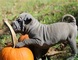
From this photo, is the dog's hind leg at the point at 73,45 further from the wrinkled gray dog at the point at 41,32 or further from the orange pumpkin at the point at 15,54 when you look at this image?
the orange pumpkin at the point at 15,54

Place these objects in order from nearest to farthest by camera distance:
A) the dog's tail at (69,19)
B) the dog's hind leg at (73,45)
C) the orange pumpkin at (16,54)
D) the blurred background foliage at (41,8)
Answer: the orange pumpkin at (16,54), the dog's hind leg at (73,45), the dog's tail at (69,19), the blurred background foliage at (41,8)

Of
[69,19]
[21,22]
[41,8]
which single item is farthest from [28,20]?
[41,8]

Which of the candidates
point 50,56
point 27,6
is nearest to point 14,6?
point 27,6

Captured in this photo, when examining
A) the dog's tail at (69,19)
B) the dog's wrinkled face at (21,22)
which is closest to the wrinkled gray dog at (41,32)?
the dog's wrinkled face at (21,22)

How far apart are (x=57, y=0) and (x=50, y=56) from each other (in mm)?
3411

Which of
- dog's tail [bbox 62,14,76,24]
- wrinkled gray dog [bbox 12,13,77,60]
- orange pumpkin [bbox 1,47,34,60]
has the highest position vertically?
dog's tail [bbox 62,14,76,24]

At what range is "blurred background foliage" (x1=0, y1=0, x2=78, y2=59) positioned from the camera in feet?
21.9

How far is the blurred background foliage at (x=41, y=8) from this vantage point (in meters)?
6.69

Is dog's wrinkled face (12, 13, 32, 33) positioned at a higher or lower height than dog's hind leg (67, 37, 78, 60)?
higher

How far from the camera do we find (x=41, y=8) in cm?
729

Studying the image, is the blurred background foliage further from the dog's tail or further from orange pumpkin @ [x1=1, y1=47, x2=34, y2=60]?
orange pumpkin @ [x1=1, y1=47, x2=34, y2=60]

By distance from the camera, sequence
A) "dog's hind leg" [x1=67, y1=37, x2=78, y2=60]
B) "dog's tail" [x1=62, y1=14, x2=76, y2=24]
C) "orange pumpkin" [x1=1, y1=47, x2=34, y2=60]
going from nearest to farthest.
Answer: "orange pumpkin" [x1=1, y1=47, x2=34, y2=60], "dog's hind leg" [x1=67, y1=37, x2=78, y2=60], "dog's tail" [x1=62, y1=14, x2=76, y2=24]

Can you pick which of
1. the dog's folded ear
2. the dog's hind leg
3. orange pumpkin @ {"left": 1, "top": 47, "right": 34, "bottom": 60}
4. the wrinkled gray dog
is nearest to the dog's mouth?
the wrinkled gray dog

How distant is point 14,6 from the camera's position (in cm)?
755
